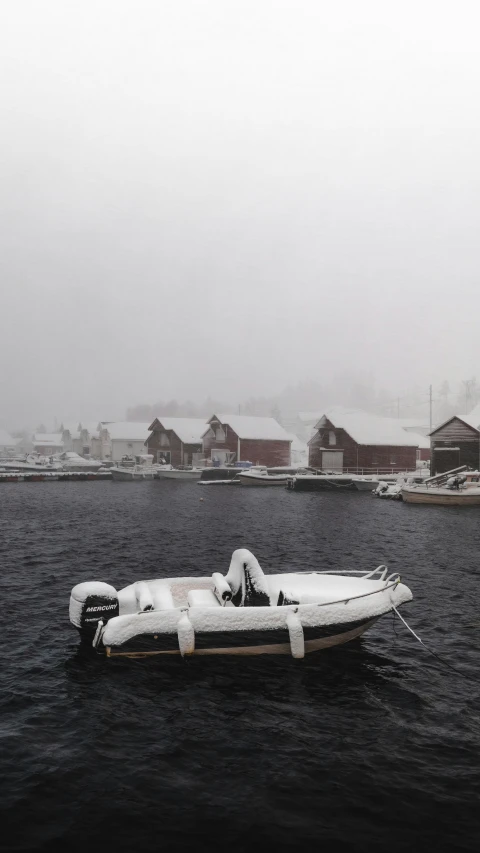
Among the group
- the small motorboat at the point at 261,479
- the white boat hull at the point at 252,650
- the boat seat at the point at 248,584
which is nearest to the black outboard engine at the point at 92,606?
the white boat hull at the point at 252,650

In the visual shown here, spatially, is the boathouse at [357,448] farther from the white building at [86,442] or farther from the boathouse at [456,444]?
the white building at [86,442]

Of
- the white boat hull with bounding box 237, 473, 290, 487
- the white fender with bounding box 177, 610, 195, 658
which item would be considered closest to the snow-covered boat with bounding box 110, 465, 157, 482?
the white boat hull with bounding box 237, 473, 290, 487

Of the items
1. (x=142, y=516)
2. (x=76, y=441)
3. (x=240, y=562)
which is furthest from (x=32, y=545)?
(x=76, y=441)

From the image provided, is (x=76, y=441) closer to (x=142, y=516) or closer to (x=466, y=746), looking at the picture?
(x=142, y=516)

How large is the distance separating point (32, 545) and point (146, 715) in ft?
66.5

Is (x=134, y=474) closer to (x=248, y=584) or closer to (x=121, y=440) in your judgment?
(x=121, y=440)

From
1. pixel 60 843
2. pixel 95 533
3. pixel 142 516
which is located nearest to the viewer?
pixel 60 843

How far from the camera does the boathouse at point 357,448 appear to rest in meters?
73.9

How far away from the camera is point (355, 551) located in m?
27.8

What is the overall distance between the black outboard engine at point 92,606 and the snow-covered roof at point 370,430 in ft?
207

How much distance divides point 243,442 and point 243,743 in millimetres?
75502

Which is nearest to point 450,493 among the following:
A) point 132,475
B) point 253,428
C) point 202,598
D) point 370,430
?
point 370,430

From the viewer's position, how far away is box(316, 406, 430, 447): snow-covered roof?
74562mm

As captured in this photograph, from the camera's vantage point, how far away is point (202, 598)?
1381 centimetres
